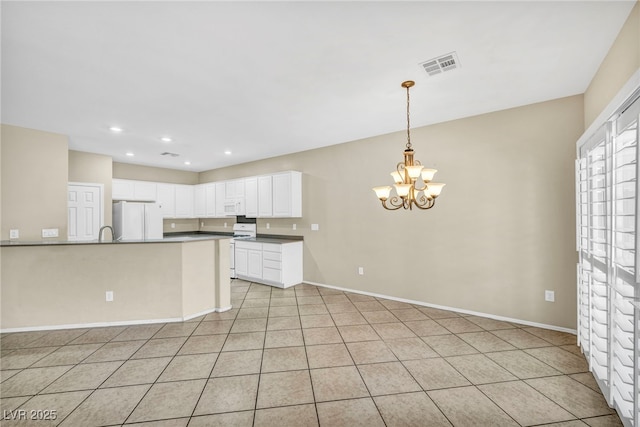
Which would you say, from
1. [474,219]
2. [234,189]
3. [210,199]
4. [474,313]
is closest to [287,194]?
[234,189]

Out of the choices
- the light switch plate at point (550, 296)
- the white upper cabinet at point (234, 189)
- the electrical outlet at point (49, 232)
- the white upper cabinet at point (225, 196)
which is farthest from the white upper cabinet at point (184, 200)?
the light switch plate at point (550, 296)

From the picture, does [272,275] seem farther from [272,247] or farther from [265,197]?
[265,197]

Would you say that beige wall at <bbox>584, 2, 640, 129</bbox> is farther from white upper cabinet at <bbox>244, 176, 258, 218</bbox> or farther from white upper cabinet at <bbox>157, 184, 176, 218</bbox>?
white upper cabinet at <bbox>157, 184, 176, 218</bbox>

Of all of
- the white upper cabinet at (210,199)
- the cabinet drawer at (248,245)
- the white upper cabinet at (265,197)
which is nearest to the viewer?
the cabinet drawer at (248,245)

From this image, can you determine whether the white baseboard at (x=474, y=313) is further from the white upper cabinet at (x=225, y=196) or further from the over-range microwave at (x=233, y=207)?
the over-range microwave at (x=233, y=207)

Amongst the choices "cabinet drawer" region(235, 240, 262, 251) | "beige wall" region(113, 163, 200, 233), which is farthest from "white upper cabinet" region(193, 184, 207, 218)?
"cabinet drawer" region(235, 240, 262, 251)

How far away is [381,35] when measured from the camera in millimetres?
1961

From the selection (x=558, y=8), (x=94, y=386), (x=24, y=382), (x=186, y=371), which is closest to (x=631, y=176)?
(x=558, y=8)

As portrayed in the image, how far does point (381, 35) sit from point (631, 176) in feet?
6.13

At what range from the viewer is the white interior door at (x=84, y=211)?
487 centimetres

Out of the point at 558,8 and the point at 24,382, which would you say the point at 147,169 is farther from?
the point at 558,8

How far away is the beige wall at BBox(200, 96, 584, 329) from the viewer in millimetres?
3041

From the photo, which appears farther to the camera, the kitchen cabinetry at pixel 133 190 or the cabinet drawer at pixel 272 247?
the kitchen cabinetry at pixel 133 190

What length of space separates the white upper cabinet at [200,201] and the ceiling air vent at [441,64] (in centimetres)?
604
